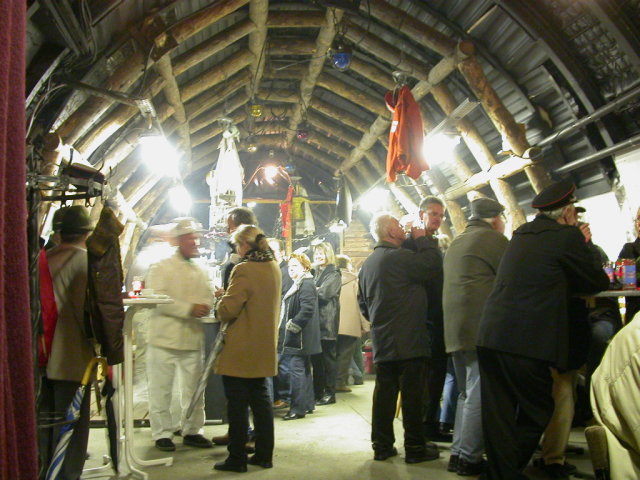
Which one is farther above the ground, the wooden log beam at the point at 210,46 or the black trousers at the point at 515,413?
the wooden log beam at the point at 210,46

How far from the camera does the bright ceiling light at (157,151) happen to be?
8.04 metres

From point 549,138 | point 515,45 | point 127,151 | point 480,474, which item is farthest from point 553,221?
point 127,151

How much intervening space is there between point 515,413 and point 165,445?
8.69 ft

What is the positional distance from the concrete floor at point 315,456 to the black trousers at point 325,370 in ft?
2.72

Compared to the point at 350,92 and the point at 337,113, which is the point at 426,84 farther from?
the point at 337,113

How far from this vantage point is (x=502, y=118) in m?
7.55

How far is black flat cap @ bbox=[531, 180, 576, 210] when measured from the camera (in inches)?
129

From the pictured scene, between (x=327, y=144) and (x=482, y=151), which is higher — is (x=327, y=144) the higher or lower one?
the higher one

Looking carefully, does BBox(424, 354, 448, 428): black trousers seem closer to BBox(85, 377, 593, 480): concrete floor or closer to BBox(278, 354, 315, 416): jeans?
BBox(85, 377, 593, 480): concrete floor

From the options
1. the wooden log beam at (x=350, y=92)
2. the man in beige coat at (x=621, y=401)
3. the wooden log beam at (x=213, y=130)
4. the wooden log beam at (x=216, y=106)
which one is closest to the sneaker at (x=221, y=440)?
the man in beige coat at (x=621, y=401)

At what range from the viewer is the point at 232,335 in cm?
398

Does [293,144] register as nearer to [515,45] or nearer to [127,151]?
[127,151]

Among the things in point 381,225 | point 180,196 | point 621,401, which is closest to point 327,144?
point 180,196

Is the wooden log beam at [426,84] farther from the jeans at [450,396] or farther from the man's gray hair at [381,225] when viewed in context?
the jeans at [450,396]
